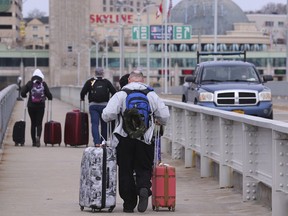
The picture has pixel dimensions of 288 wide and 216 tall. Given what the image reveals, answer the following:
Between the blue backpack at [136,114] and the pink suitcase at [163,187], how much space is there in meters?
0.59

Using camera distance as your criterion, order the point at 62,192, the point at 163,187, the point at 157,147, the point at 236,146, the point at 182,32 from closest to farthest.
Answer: the point at 163,187 < the point at 157,147 < the point at 236,146 < the point at 62,192 < the point at 182,32

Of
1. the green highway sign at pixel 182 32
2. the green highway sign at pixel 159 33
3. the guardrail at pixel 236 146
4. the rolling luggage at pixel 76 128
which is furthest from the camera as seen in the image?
the green highway sign at pixel 182 32

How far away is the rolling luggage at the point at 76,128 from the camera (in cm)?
2481

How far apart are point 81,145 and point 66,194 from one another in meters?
10.5

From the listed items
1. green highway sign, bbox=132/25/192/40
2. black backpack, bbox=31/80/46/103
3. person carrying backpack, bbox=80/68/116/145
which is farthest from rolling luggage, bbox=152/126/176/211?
green highway sign, bbox=132/25/192/40

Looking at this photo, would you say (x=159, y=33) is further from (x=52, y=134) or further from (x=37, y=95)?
(x=37, y=95)

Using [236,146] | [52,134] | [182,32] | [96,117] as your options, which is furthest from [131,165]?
[182,32]

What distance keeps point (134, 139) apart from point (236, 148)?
8.72 feet

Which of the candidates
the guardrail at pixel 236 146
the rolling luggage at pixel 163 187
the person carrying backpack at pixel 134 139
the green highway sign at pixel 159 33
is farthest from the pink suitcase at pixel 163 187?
the green highway sign at pixel 159 33

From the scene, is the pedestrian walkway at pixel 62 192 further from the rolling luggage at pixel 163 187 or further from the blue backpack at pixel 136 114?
the blue backpack at pixel 136 114

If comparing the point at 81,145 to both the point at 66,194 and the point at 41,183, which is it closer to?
the point at 41,183

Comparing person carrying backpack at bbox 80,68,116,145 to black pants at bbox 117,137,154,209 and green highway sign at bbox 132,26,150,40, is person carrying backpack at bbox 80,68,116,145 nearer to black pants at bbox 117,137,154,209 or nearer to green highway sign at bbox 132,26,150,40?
black pants at bbox 117,137,154,209

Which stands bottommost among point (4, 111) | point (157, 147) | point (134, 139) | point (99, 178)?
point (4, 111)

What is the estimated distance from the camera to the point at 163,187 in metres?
13.2
